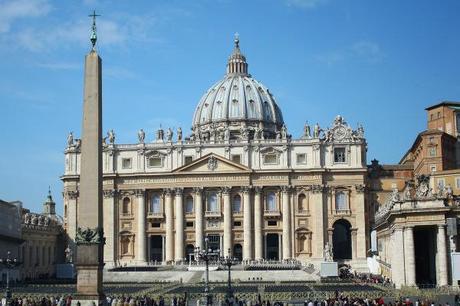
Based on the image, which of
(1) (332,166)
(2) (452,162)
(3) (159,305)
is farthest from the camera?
(1) (332,166)

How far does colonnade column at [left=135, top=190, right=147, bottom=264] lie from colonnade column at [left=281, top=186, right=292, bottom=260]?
1632cm

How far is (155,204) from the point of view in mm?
93750

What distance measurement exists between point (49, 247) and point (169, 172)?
53.6 feet

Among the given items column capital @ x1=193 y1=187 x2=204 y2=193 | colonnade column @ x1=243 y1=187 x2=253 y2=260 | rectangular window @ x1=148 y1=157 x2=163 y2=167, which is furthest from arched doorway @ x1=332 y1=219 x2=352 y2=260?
rectangular window @ x1=148 y1=157 x2=163 y2=167

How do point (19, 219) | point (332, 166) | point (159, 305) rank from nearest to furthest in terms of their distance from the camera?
1. point (159, 305)
2. point (19, 219)
3. point (332, 166)

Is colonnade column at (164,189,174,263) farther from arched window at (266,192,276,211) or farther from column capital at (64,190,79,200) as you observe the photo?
arched window at (266,192,276,211)

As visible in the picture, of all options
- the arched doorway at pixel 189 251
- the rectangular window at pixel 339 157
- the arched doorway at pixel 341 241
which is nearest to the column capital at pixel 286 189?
the rectangular window at pixel 339 157

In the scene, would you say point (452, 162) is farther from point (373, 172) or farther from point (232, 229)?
point (232, 229)

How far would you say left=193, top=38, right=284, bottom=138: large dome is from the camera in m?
119

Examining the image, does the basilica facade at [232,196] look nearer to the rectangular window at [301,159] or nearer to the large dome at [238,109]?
the rectangular window at [301,159]

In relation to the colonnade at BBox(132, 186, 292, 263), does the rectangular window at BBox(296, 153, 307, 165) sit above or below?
above

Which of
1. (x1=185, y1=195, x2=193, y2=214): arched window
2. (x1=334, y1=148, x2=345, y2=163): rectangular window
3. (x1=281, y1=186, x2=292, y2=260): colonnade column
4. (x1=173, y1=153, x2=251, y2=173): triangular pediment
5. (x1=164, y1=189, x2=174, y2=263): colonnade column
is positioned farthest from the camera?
(x1=185, y1=195, x2=193, y2=214): arched window

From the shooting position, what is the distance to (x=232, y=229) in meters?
91.8

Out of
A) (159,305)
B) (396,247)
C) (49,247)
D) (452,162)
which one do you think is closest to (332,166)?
(452,162)
